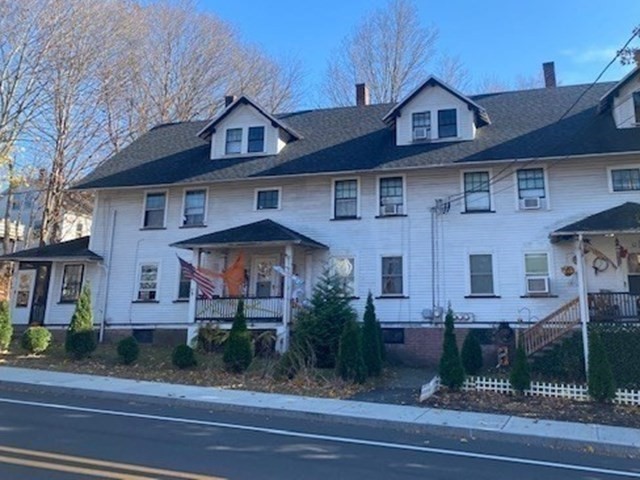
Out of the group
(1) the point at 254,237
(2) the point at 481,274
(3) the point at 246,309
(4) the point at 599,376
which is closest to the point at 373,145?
(1) the point at 254,237

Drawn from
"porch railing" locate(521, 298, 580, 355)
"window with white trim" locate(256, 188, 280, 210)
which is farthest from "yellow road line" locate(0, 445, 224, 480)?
"window with white trim" locate(256, 188, 280, 210)

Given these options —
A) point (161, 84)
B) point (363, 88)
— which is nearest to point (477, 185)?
point (363, 88)

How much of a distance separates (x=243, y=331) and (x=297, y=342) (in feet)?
4.99

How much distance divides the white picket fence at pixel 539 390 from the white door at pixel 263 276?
826 cm

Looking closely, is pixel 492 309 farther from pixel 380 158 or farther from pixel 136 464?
pixel 136 464

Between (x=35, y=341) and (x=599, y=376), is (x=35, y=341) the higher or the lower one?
the higher one

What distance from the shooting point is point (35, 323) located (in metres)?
20.8

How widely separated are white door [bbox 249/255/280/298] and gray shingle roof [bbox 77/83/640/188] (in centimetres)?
307

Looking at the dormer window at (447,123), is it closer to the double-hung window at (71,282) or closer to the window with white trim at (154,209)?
the window with white trim at (154,209)

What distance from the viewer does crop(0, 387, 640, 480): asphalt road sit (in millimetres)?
5965

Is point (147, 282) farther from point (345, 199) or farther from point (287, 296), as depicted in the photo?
point (345, 199)

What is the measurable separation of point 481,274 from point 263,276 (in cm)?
764

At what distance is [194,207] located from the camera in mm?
20234

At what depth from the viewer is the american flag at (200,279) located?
17031 mm
